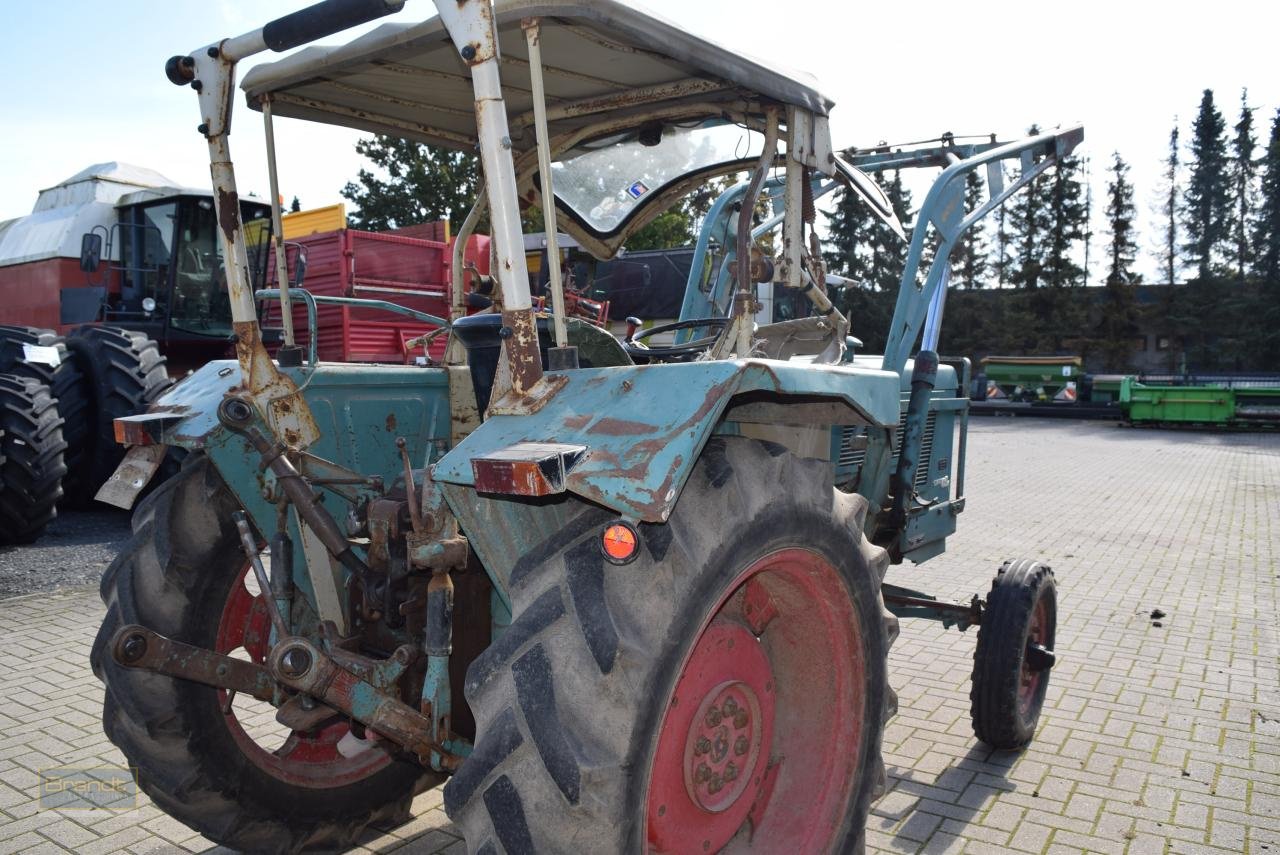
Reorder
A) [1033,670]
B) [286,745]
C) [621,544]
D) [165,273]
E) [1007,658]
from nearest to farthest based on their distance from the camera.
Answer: [621,544]
[286,745]
[1007,658]
[1033,670]
[165,273]

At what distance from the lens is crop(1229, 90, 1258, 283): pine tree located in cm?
4303

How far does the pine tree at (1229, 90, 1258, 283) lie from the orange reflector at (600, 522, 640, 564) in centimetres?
4960

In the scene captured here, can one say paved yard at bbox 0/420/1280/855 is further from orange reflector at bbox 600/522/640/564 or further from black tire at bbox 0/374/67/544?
orange reflector at bbox 600/522/640/564

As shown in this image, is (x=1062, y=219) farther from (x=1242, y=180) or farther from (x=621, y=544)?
(x=621, y=544)

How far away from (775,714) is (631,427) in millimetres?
1154

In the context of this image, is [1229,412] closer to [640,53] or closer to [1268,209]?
[640,53]

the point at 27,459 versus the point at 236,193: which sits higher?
the point at 236,193

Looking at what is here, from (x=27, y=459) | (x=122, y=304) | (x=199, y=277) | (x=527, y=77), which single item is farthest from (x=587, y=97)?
(x=122, y=304)

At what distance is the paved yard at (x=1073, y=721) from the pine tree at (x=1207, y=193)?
4134cm

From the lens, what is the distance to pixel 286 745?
9.80 feet

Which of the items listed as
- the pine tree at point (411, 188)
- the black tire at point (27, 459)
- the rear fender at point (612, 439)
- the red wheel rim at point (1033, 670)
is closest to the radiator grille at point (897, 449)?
the red wheel rim at point (1033, 670)

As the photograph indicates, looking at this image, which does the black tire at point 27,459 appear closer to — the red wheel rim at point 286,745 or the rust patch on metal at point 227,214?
the red wheel rim at point 286,745

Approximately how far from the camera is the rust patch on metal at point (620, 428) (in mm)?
1904

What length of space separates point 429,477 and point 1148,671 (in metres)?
4.28
